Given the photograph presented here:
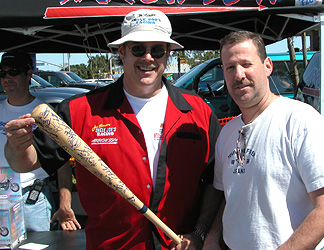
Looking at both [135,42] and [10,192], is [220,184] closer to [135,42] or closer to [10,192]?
[135,42]

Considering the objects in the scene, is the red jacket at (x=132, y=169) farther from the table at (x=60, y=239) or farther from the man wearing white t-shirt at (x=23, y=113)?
the man wearing white t-shirt at (x=23, y=113)

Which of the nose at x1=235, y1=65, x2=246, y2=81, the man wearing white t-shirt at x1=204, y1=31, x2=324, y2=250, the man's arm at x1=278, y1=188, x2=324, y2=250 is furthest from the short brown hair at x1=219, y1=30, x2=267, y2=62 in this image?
the man's arm at x1=278, y1=188, x2=324, y2=250

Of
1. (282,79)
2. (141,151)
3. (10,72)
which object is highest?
(10,72)

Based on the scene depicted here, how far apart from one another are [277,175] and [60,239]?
175 cm

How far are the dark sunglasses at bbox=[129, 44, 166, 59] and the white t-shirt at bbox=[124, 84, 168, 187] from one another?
257 mm

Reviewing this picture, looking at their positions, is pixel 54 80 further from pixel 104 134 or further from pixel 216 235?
pixel 216 235

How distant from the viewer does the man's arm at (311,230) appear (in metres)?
1.56

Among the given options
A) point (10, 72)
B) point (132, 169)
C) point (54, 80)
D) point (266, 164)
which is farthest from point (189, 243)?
point (54, 80)

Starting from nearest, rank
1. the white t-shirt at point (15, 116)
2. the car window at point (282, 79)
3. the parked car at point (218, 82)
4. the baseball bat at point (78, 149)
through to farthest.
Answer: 1. the baseball bat at point (78, 149)
2. the white t-shirt at point (15, 116)
3. the parked car at point (218, 82)
4. the car window at point (282, 79)

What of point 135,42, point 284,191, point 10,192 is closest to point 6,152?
point 10,192

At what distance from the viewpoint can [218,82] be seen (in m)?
7.52

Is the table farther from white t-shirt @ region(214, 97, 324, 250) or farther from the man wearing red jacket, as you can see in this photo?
white t-shirt @ region(214, 97, 324, 250)

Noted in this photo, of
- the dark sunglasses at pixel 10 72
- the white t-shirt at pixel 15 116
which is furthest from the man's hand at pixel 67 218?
the dark sunglasses at pixel 10 72

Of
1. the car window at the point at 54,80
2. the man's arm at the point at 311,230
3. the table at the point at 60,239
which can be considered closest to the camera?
the man's arm at the point at 311,230
